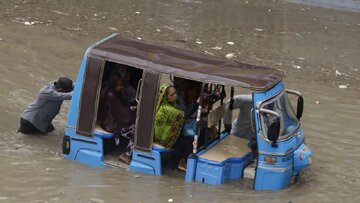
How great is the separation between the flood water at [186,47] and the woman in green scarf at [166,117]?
1.84ft

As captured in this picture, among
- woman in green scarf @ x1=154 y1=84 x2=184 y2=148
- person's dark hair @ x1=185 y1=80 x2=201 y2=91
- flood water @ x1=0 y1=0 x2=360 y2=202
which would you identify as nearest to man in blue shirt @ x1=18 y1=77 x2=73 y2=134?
flood water @ x1=0 y1=0 x2=360 y2=202

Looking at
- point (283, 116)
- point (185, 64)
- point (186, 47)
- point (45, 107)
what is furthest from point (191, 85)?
point (186, 47)

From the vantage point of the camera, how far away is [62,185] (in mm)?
7941

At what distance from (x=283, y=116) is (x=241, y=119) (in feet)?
3.40

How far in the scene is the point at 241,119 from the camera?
363 inches

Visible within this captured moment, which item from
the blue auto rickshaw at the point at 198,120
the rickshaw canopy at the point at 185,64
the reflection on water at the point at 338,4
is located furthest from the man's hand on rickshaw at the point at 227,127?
the reflection on water at the point at 338,4

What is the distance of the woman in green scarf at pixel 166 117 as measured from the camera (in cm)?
831

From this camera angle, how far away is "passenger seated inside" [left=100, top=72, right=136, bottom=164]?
877 cm

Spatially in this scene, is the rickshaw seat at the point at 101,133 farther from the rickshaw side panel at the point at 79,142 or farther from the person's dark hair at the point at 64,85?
the person's dark hair at the point at 64,85

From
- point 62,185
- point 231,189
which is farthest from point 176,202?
point 62,185

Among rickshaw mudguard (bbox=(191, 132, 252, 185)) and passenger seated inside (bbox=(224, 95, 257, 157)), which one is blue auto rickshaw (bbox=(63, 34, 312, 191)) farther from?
passenger seated inside (bbox=(224, 95, 257, 157))

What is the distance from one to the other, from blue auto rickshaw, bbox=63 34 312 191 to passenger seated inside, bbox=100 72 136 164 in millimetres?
125

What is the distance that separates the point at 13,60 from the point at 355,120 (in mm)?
6800

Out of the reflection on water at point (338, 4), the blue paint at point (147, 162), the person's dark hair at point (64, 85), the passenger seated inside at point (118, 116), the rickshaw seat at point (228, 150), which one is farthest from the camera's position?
the reflection on water at point (338, 4)
